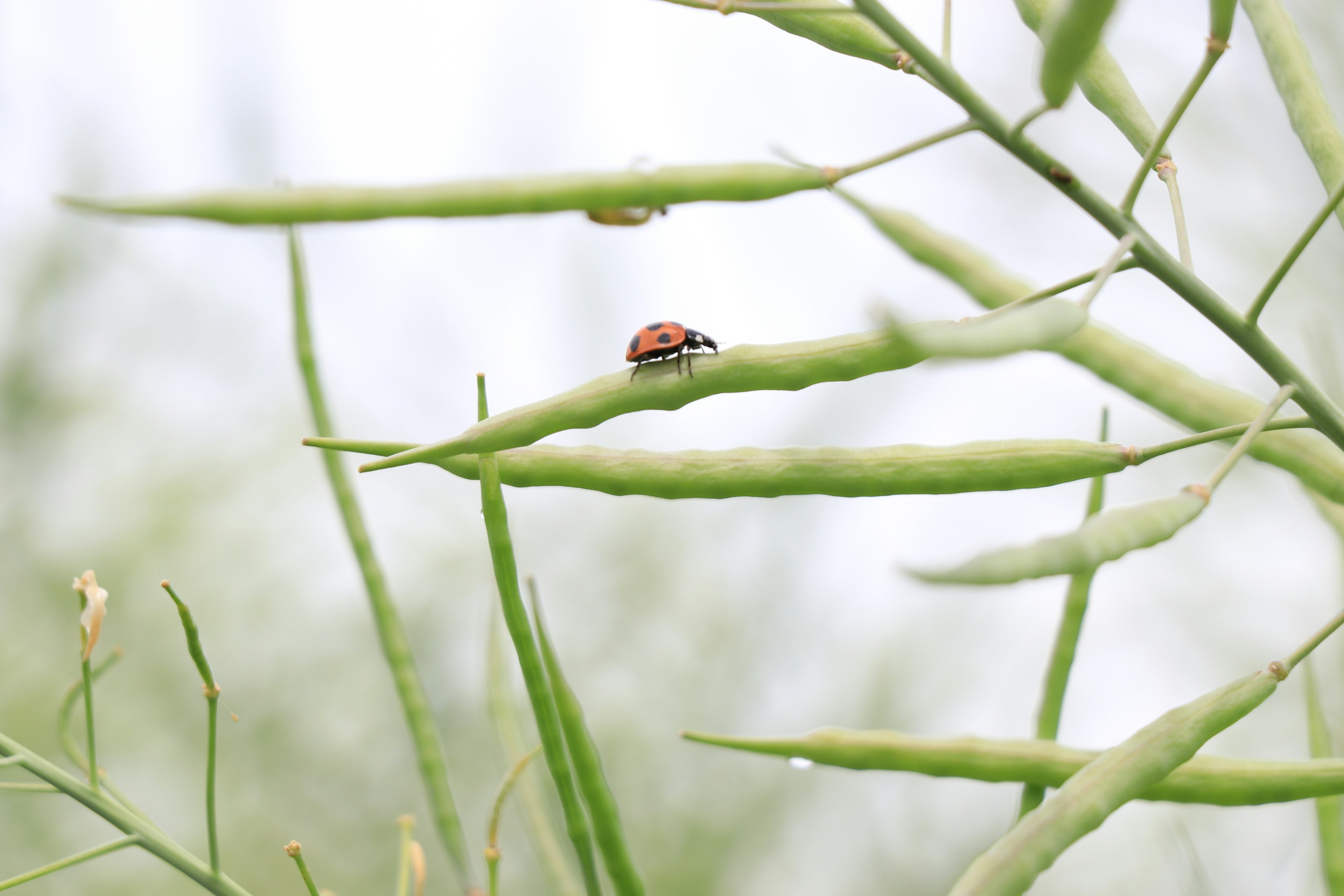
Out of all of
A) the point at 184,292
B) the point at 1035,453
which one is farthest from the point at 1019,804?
the point at 184,292

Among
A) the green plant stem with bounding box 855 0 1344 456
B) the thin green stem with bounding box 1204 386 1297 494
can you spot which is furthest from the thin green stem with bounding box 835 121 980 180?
the thin green stem with bounding box 1204 386 1297 494

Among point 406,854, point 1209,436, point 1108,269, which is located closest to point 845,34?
point 1108,269

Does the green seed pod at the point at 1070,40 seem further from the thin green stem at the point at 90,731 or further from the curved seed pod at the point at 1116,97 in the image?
the thin green stem at the point at 90,731

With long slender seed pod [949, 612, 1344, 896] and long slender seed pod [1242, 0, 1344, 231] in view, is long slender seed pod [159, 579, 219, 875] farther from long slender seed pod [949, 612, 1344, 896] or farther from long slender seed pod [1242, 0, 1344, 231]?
long slender seed pod [1242, 0, 1344, 231]

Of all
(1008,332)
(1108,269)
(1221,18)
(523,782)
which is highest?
(1221,18)

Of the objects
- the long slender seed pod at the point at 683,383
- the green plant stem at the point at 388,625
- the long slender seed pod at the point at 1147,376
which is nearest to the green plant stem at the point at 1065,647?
the long slender seed pod at the point at 1147,376

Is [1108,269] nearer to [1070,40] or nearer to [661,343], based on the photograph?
[1070,40]
